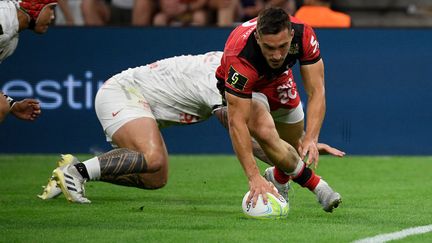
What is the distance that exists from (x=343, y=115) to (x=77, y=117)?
320cm

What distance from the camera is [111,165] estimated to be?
355 inches

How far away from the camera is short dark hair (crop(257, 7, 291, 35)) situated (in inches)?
308

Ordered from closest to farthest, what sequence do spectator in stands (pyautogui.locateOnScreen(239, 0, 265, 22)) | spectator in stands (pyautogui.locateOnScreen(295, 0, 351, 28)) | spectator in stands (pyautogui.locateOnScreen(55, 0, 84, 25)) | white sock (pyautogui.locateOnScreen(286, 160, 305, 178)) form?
white sock (pyautogui.locateOnScreen(286, 160, 305, 178)) < spectator in stands (pyautogui.locateOnScreen(295, 0, 351, 28)) < spectator in stands (pyautogui.locateOnScreen(55, 0, 84, 25)) < spectator in stands (pyautogui.locateOnScreen(239, 0, 265, 22))

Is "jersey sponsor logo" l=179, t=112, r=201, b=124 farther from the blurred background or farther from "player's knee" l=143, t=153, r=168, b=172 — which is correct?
the blurred background

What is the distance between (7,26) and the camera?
901 centimetres

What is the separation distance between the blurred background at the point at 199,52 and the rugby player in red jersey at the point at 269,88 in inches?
200

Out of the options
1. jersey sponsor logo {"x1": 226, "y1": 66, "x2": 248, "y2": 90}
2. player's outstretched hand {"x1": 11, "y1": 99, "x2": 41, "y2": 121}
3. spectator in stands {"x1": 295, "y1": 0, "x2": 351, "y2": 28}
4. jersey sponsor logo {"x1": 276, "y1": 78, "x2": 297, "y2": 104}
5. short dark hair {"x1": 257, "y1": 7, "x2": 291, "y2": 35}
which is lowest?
spectator in stands {"x1": 295, "y1": 0, "x2": 351, "y2": 28}

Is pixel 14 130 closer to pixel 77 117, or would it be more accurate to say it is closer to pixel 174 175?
pixel 77 117

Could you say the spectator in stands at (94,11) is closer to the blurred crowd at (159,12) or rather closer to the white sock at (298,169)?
the blurred crowd at (159,12)

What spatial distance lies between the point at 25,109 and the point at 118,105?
76cm

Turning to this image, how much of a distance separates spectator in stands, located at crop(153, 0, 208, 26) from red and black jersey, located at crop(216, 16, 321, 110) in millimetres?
5910

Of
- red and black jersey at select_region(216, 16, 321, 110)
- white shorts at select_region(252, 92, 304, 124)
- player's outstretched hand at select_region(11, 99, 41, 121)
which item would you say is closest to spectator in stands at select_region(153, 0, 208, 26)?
player's outstretched hand at select_region(11, 99, 41, 121)

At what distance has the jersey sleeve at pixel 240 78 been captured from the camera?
26.4ft

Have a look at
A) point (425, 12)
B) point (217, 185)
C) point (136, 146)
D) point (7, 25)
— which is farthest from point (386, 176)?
point (425, 12)
